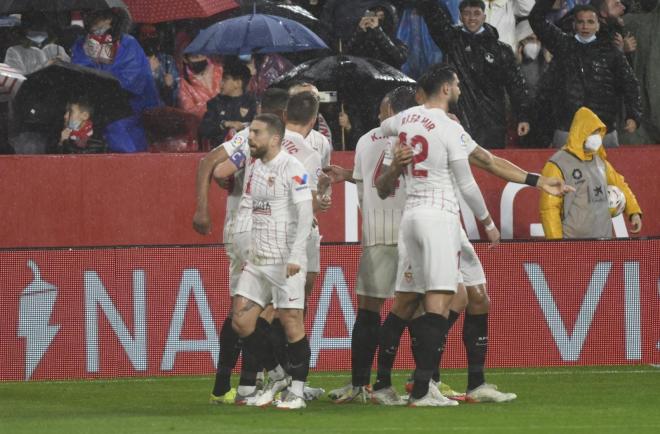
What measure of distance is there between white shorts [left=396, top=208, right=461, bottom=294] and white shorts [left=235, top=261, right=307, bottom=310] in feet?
2.53

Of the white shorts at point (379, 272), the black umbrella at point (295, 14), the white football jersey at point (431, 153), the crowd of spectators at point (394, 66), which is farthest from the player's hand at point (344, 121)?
the white football jersey at point (431, 153)

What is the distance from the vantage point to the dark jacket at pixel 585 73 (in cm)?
1559

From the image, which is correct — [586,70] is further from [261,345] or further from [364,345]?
[261,345]

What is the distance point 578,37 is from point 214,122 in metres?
3.61

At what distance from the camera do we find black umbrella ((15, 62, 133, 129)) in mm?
15227

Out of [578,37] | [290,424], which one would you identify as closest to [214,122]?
[578,37]

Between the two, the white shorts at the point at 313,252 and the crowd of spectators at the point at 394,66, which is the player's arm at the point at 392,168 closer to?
the white shorts at the point at 313,252

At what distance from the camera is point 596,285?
47.1ft

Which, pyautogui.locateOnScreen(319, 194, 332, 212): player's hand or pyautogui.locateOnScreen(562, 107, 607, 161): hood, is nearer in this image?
pyautogui.locateOnScreen(319, 194, 332, 212): player's hand

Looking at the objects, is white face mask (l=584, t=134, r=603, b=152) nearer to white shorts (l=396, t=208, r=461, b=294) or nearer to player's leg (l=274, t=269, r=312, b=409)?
white shorts (l=396, t=208, r=461, b=294)

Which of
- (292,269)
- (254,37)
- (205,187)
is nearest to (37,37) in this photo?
(254,37)

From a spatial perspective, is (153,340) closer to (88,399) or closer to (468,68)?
(88,399)

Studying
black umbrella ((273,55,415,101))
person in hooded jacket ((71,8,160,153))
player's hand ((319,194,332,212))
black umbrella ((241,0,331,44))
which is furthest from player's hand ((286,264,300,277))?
black umbrella ((241,0,331,44))

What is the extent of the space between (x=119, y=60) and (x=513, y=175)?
19.1 ft
